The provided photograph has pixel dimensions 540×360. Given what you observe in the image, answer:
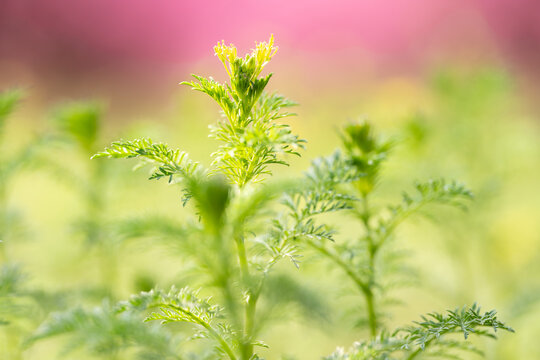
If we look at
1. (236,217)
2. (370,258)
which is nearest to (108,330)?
(236,217)

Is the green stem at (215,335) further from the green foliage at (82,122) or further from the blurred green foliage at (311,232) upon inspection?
the green foliage at (82,122)

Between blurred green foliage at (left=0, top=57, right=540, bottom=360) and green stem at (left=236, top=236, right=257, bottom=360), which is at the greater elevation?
blurred green foliage at (left=0, top=57, right=540, bottom=360)

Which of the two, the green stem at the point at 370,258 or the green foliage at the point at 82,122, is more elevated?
the green foliage at the point at 82,122

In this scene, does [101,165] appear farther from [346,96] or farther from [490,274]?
[346,96]

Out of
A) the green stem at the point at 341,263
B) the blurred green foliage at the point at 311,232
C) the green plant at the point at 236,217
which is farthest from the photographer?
the green stem at the point at 341,263

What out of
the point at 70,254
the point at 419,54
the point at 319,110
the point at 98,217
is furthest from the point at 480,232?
the point at 419,54

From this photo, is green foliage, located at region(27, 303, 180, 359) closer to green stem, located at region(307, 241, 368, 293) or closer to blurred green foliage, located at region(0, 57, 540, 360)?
blurred green foliage, located at region(0, 57, 540, 360)

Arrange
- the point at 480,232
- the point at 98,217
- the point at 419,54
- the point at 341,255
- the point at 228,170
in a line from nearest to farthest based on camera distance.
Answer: the point at 228,170 < the point at 341,255 < the point at 98,217 < the point at 480,232 < the point at 419,54

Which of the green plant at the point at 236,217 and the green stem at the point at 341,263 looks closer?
the green plant at the point at 236,217

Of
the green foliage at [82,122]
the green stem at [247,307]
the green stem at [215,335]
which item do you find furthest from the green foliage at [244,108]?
the green foliage at [82,122]

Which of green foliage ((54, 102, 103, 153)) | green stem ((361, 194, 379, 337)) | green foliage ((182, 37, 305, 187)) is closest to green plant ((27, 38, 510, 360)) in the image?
green foliage ((182, 37, 305, 187))

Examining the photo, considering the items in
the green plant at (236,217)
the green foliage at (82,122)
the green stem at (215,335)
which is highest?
the green foliage at (82,122)
